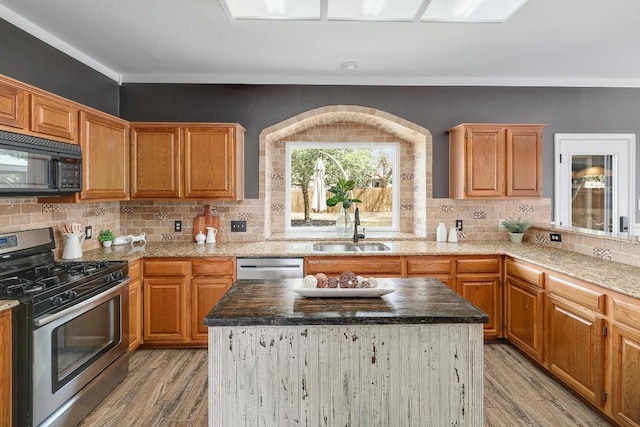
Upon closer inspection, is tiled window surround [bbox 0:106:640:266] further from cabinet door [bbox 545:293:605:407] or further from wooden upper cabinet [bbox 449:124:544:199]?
cabinet door [bbox 545:293:605:407]

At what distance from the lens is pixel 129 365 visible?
3342 millimetres

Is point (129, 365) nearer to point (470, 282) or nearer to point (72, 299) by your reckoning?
point (72, 299)

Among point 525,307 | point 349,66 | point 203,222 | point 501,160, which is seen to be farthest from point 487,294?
point 203,222

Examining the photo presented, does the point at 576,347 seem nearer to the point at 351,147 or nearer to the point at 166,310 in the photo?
the point at 351,147

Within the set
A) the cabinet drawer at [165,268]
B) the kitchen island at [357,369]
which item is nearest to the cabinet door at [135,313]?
the cabinet drawer at [165,268]

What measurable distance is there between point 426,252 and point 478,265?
523 mm

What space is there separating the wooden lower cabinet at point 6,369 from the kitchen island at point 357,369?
1.10 metres

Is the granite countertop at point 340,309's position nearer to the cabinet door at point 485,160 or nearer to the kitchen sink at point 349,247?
the kitchen sink at point 349,247

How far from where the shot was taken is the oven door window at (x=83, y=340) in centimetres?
224

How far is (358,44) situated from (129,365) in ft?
11.0

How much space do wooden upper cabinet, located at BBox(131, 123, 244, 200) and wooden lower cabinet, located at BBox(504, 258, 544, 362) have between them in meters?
2.83

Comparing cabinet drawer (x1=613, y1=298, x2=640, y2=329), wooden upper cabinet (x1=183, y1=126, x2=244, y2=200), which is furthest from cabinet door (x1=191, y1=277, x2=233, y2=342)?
cabinet drawer (x1=613, y1=298, x2=640, y2=329)

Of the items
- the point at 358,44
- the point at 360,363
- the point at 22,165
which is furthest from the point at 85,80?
the point at 360,363

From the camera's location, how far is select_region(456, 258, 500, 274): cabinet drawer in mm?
3691
